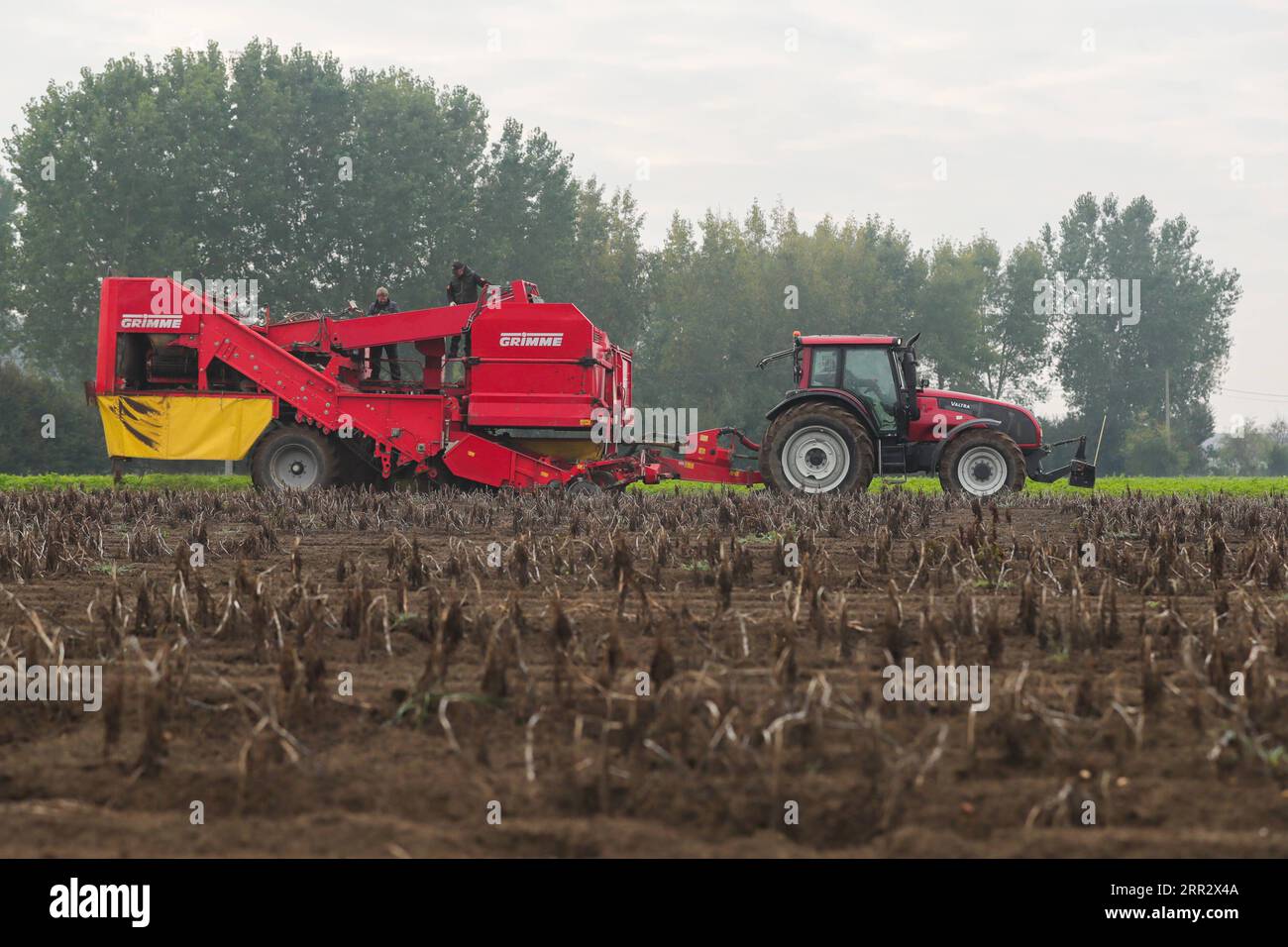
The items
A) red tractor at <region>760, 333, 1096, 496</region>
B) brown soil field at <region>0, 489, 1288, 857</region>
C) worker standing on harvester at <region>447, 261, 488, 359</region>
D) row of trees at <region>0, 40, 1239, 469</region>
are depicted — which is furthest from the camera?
row of trees at <region>0, 40, 1239, 469</region>

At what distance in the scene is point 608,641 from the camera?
14.8ft

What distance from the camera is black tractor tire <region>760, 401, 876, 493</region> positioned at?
14312mm

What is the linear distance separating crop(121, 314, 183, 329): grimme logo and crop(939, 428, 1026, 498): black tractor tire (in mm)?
8973

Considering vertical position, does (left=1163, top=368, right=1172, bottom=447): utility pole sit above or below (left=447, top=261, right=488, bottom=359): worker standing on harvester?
above

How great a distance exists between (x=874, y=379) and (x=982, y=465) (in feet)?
5.11

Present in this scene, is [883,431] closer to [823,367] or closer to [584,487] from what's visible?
Result: [823,367]

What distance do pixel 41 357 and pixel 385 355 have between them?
23851 millimetres

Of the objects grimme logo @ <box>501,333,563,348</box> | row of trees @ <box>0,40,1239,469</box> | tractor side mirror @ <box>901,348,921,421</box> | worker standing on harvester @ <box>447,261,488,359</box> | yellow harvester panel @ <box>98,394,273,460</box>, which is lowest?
yellow harvester panel @ <box>98,394,273,460</box>

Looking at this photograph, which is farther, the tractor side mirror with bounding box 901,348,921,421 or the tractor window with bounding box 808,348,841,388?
the tractor window with bounding box 808,348,841,388

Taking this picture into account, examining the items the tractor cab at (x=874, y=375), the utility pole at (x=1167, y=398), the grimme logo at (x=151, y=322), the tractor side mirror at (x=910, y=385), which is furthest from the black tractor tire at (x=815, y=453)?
the utility pole at (x=1167, y=398)

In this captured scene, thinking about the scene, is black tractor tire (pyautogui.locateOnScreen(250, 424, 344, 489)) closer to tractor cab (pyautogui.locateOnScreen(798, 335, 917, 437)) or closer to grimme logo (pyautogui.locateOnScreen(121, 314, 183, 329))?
grimme logo (pyautogui.locateOnScreen(121, 314, 183, 329))
